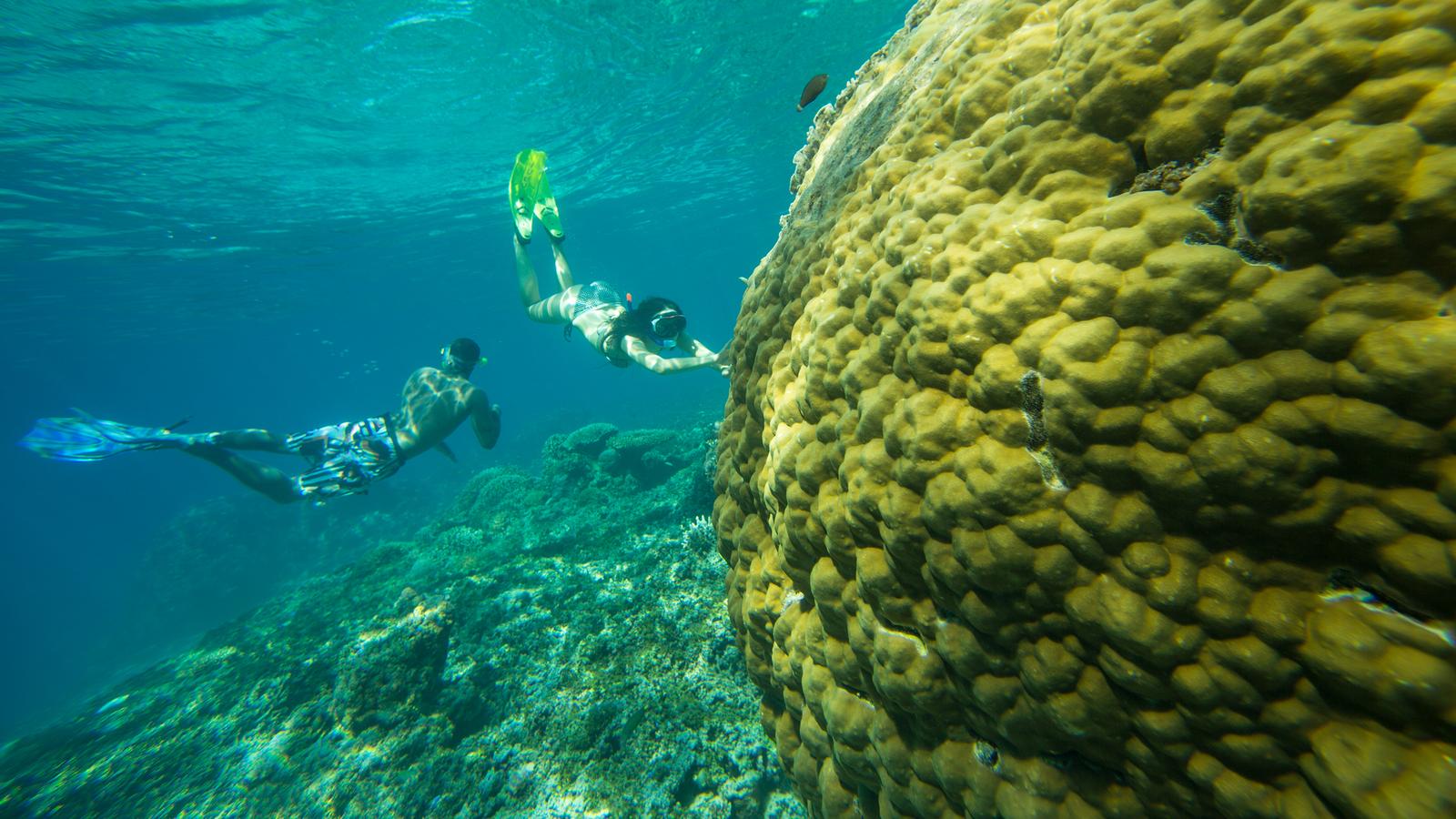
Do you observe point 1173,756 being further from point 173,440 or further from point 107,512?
point 107,512

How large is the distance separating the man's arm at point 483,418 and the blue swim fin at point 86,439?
6.36 meters

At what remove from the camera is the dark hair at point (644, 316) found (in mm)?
7922

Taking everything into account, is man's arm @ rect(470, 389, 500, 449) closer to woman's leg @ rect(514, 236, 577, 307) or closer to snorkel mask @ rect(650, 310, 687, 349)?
woman's leg @ rect(514, 236, 577, 307)

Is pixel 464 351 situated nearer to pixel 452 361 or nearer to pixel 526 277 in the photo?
pixel 452 361

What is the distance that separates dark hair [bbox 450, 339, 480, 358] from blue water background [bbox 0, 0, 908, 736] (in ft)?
30.9

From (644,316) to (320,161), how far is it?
61.8 ft

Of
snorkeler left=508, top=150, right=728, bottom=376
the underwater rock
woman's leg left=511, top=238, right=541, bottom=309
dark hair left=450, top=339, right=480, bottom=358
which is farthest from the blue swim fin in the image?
the underwater rock

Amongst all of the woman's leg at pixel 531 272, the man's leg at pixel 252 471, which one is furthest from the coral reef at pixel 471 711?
the woman's leg at pixel 531 272

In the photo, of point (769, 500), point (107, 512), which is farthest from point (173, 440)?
point (107, 512)

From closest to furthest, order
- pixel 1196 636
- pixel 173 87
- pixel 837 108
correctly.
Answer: pixel 1196 636, pixel 837 108, pixel 173 87

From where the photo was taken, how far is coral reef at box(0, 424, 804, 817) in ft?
14.9

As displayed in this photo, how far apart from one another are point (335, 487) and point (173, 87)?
41.3ft

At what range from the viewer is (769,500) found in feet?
9.67

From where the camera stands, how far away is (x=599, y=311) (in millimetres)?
10297
